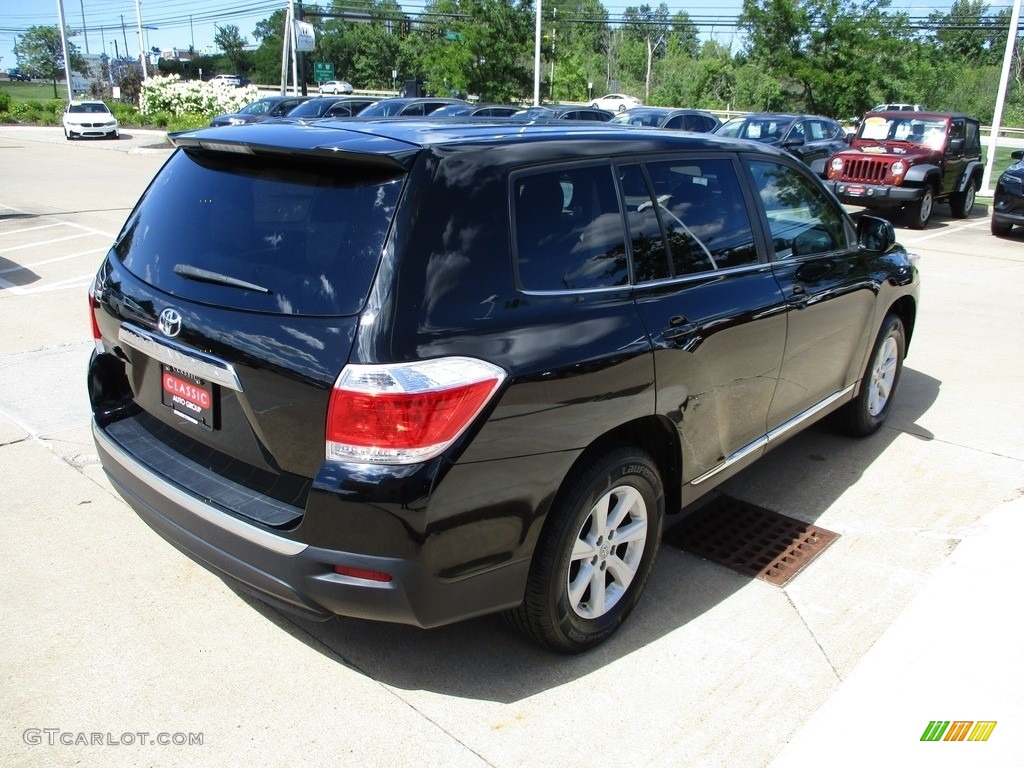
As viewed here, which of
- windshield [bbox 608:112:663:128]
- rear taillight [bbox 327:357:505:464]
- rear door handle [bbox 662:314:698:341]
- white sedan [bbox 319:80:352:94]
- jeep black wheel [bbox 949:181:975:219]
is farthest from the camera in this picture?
white sedan [bbox 319:80:352:94]

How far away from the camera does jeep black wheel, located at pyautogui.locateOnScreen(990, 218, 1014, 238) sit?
14.6m

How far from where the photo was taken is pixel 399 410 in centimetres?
249

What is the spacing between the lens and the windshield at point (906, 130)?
15.9 metres

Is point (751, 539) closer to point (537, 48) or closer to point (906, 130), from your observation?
point (906, 130)

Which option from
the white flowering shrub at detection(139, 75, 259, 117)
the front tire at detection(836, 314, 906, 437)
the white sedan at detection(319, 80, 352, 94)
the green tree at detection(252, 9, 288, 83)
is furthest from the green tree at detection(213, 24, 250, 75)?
the front tire at detection(836, 314, 906, 437)

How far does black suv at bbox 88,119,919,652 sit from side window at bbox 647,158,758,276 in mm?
16

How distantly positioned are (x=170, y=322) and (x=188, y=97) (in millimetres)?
38597

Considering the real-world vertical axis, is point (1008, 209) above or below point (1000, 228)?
A: above

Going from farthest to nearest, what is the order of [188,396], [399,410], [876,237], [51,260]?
[51,260] < [876,237] < [188,396] < [399,410]

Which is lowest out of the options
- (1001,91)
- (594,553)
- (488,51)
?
(594,553)

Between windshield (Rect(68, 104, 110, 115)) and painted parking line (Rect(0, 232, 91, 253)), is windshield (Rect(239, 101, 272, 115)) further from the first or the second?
painted parking line (Rect(0, 232, 91, 253))

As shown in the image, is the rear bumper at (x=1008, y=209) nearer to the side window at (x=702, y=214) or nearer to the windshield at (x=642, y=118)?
the windshield at (x=642, y=118)

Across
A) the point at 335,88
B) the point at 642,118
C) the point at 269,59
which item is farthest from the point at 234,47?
the point at 642,118

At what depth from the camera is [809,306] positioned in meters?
4.25
